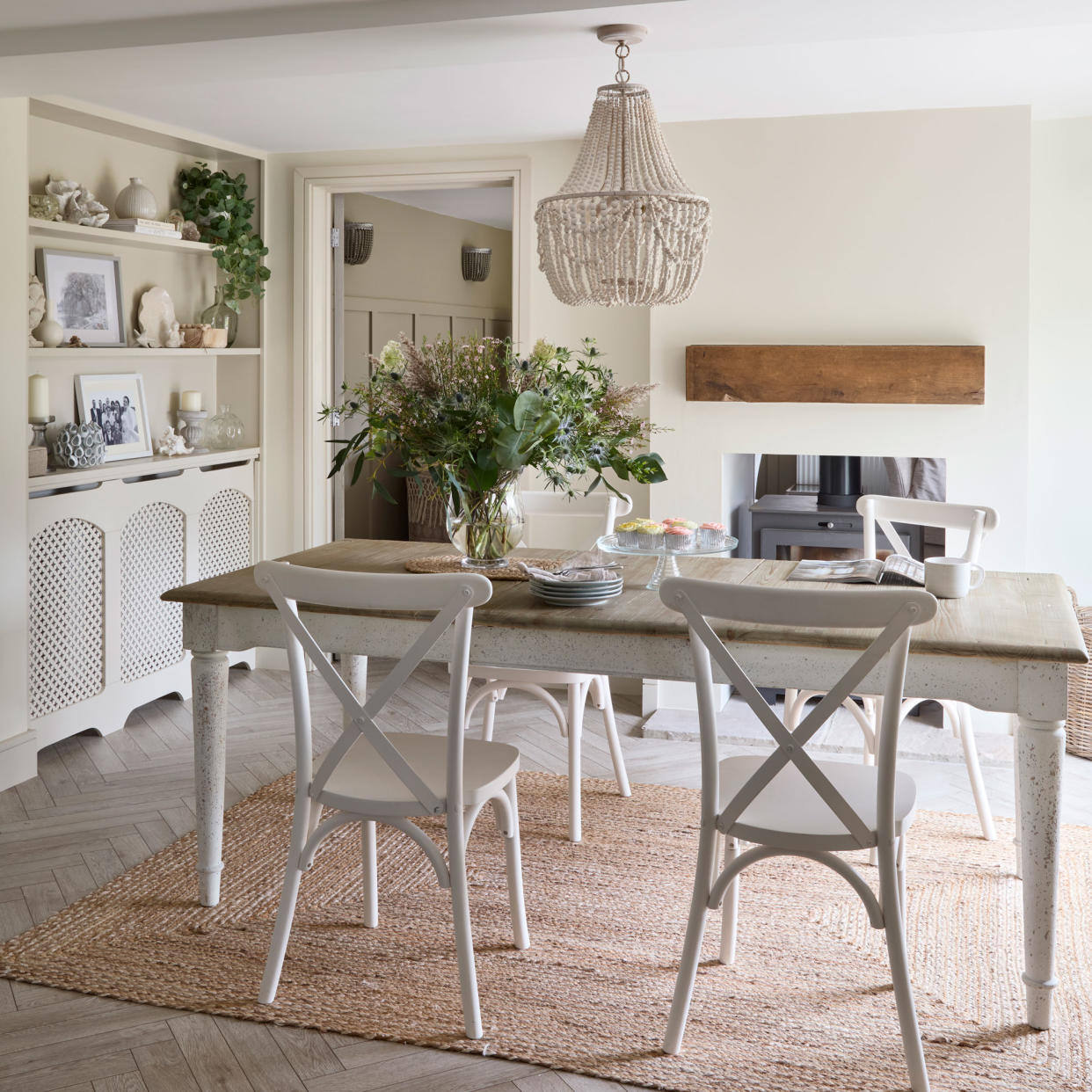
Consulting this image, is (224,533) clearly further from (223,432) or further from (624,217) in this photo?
(624,217)

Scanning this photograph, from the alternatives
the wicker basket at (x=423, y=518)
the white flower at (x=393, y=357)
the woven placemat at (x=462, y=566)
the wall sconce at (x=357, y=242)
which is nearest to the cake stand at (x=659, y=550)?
the woven placemat at (x=462, y=566)

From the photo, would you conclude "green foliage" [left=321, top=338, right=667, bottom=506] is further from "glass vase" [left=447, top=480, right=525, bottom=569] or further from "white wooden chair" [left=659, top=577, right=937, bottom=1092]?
"white wooden chair" [left=659, top=577, right=937, bottom=1092]

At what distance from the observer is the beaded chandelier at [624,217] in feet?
8.71

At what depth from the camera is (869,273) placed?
168 inches

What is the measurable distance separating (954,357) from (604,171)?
192cm

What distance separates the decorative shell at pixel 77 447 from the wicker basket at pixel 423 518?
2341mm

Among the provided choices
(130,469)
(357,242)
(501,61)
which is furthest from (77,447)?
(357,242)

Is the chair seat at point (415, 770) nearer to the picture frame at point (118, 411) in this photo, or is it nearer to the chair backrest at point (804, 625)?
the chair backrest at point (804, 625)

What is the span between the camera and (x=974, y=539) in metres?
3.30

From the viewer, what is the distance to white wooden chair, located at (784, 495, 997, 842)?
3.23m

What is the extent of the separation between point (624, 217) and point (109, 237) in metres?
2.41

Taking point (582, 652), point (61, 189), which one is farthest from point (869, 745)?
point (61, 189)

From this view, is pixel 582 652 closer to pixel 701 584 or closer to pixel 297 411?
pixel 701 584

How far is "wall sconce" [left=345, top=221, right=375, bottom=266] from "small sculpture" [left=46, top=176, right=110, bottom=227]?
2.15m
